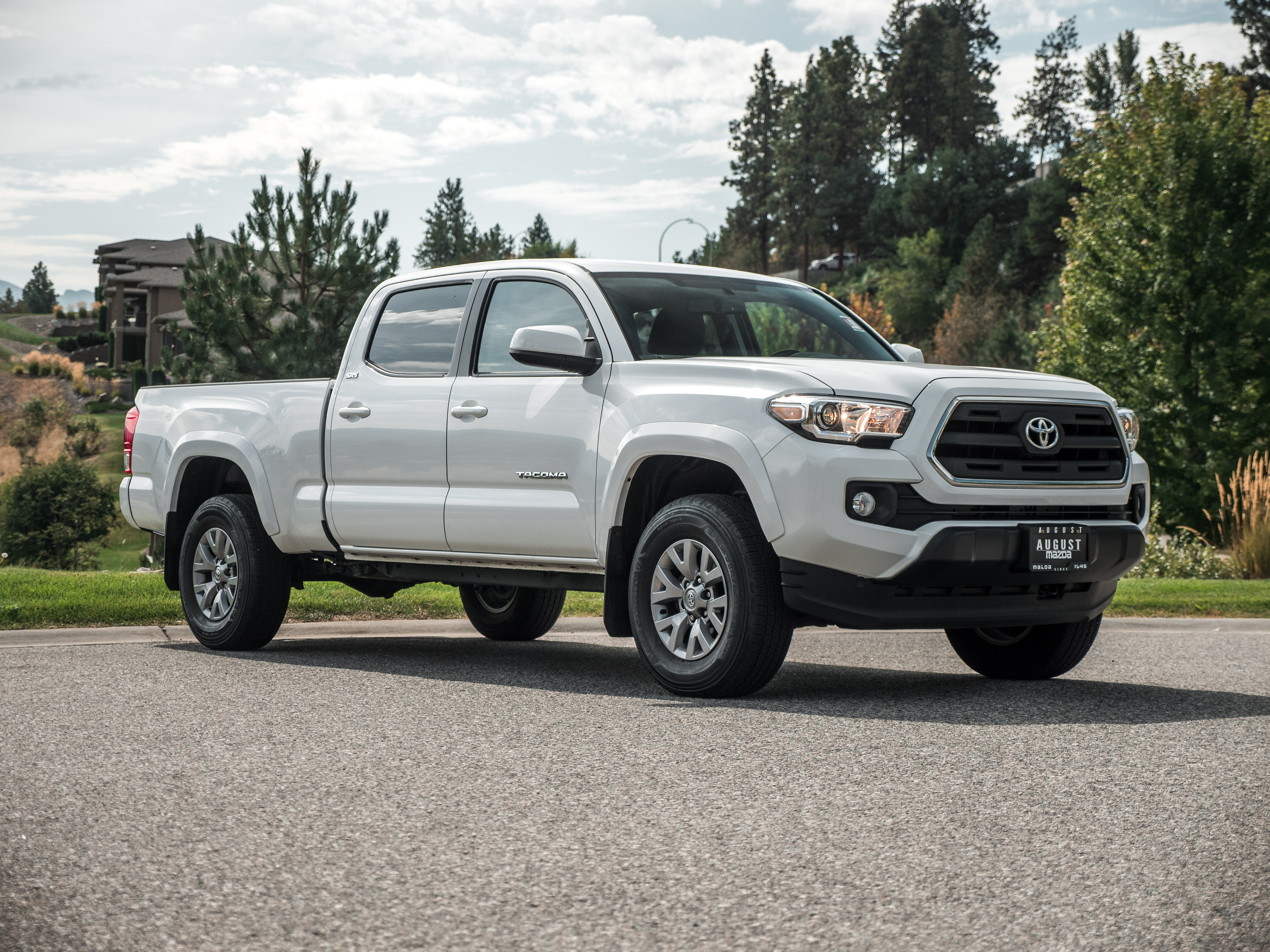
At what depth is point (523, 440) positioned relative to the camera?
7.75 m

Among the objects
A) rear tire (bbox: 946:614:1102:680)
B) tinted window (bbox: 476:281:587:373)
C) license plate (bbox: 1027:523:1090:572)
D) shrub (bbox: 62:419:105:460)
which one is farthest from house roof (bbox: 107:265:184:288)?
license plate (bbox: 1027:523:1090:572)

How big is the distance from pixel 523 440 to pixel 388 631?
3560 millimetres

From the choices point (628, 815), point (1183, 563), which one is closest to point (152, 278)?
point (1183, 563)

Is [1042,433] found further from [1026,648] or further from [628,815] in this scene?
[628,815]

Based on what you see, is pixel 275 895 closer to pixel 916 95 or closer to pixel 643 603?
pixel 643 603

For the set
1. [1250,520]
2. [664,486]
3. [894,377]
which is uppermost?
[894,377]

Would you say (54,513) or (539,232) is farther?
(539,232)

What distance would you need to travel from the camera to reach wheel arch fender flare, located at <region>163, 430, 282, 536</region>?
9.19 meters

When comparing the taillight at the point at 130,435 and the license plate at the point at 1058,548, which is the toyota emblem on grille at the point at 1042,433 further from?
the taillight at the point at 130,435

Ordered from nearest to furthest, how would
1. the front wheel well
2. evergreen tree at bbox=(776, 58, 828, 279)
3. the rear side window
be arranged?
the front wheel well → the rear side window → evergreen tree at bbox=(776, 58, 828, 279)

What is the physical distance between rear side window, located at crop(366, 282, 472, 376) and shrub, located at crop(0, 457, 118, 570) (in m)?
22.5

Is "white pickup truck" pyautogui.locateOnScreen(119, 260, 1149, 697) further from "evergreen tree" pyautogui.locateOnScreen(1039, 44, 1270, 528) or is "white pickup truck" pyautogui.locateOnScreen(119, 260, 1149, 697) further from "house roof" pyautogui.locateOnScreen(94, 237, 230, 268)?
"house roof" pyautogui.locateOnScreen(94, 237, 230, 268)

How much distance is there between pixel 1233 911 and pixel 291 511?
647 centimetres

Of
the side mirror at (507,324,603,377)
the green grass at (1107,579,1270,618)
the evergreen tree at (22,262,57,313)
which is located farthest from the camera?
the evergreen tree at (22,262,57,313)
